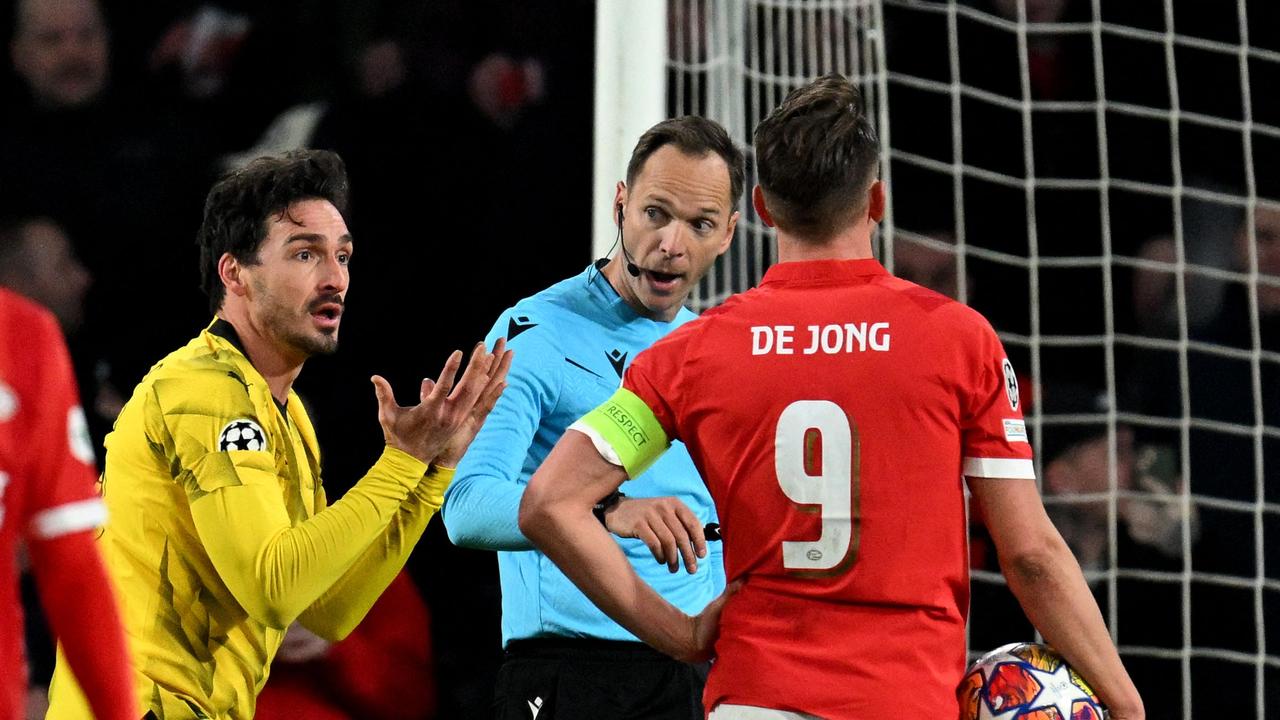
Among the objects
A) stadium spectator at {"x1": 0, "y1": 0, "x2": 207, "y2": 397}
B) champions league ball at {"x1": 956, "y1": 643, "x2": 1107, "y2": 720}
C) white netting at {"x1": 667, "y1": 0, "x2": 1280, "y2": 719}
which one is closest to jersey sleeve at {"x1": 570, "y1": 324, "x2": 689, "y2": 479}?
champions league ball at {"x1": 956, "y1": 643, "x2": 1107, "y2": 720}

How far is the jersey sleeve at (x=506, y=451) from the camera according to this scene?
266 centimetres

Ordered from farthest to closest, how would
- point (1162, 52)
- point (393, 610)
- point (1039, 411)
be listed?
1. point (1162, 52)
2. point (1039, 411)
3. point (393, 610)

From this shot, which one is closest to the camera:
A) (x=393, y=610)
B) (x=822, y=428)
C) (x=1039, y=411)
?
(x=822, y=428)

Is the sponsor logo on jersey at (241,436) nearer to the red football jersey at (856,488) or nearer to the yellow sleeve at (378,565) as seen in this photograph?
the yellow sleeve at (378,565)

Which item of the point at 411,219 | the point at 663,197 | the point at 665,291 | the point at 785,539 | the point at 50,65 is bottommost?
the point at 785,539

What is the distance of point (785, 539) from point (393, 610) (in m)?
3.29

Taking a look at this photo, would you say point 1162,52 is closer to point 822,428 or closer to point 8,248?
point 8,248

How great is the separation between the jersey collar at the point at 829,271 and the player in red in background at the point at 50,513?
977 millimetres

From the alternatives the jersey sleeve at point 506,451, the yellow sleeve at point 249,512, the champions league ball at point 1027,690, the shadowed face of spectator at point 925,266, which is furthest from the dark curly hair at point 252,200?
the shadowed face of spectator at point 925,266

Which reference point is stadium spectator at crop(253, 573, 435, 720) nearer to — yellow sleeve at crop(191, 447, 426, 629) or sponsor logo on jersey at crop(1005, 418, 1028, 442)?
yellow sleeve at crop(191, 447, 426, 629)

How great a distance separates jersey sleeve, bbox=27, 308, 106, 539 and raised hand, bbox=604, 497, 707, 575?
797 mm

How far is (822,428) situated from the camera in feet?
6.66

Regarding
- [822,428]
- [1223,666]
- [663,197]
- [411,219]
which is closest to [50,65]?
[411,219]

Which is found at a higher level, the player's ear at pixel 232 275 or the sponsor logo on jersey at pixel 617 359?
the player's ear at pixel 232 275
